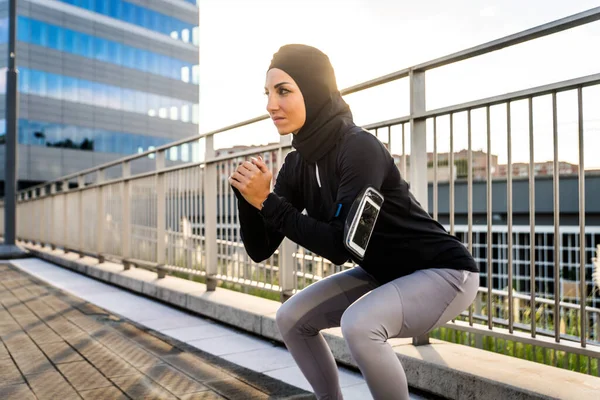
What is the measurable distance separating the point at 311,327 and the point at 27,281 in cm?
701

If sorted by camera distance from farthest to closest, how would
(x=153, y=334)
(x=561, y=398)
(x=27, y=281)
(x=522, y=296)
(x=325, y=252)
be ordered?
(x=27, y=281)
(x=522, y=296)
(x=153, y=334)
(x=561, y=398)
(x=325, y=252)

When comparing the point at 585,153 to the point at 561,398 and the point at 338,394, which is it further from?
the point at 338,394

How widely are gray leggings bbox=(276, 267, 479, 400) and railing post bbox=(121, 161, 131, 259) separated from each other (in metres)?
5.71

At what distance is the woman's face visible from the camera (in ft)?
7.11

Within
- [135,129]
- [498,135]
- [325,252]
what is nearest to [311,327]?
[325,252]

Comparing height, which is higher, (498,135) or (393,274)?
(498,135)

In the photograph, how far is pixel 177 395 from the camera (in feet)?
9.44

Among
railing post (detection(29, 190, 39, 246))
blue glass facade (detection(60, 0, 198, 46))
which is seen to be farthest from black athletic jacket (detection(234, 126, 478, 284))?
blue glass facade (detection(60, 0, 198, 46))

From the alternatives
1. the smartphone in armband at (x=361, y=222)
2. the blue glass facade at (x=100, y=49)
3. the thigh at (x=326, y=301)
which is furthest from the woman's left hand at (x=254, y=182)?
the blue glass facade at (x=100, y=49)

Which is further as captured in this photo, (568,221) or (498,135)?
(568,221)

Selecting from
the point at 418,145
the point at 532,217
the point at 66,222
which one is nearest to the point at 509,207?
the point at 532,217

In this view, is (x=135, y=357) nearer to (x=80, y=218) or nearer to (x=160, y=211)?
(x=160, y=211)

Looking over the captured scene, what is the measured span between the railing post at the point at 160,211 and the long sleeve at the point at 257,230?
427cm

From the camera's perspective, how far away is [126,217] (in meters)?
7.65
